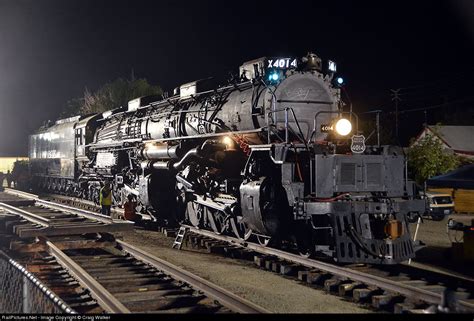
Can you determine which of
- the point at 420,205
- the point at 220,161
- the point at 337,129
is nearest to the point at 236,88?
the point at 220,161

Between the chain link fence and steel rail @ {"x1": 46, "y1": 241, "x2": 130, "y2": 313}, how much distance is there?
2.62 feet

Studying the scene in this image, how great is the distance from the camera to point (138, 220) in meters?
19.4

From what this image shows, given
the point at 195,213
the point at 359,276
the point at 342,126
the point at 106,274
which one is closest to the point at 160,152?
the point at 195,213

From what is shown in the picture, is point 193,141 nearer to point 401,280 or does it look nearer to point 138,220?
point 138,220

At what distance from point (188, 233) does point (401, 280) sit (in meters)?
7.45

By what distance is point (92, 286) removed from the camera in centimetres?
872

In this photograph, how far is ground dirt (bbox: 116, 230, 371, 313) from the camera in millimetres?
8625

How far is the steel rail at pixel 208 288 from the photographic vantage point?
295 inches

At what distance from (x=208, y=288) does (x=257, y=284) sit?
189 centimetres

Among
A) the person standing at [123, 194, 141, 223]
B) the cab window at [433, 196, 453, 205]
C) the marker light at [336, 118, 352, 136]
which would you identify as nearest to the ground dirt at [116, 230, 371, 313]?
the marker light at [336, 118, 352, 136]

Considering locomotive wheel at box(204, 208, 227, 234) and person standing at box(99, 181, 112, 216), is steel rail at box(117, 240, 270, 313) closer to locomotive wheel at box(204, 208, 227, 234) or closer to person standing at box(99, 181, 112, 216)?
locomotive wheel at box(204, 208, 227, 234)

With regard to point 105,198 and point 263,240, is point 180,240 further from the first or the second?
point 105,198

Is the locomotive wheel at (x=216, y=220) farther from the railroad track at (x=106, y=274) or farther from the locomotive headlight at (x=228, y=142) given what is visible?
the railroad track at (x=106, y=274)

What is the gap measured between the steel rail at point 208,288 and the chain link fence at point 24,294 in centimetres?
226
